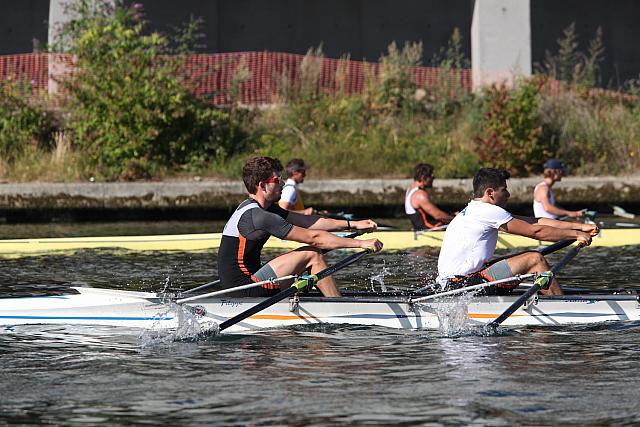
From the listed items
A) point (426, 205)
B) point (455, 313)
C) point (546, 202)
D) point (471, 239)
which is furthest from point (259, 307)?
point (546, 202)

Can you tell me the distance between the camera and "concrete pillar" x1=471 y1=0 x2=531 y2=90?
973 inches

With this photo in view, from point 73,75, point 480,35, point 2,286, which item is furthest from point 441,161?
point 2,286

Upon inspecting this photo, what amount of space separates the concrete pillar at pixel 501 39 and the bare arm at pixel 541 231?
14391mm

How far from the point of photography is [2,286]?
13.0 meters

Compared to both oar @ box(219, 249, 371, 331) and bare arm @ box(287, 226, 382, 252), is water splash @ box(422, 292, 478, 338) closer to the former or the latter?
bare arm @ box(287, 226, 382, 252)

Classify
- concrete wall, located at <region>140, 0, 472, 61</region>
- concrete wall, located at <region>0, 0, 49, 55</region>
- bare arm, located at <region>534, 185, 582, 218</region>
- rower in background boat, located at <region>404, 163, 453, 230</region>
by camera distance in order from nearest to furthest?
rower in background boat, located at <region>404, 163, 453, 230</region> < bare arm, located at <region>534, 185, 582, 218</region> < concrete wall, located at <region>0, 0, 49, 55</region> < concrete wall, located at <region>140, 0, 472, 61</region>

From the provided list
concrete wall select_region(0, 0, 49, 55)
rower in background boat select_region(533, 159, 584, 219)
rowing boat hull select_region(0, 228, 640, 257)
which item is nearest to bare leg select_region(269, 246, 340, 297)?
rowing boat hull select_region(0, 228, 640, 257)

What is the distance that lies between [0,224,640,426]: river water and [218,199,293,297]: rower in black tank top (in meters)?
0.46

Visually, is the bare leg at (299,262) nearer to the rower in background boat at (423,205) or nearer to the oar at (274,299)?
the oar at (274,299)

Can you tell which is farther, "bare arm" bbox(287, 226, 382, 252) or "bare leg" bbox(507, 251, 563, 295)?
"bare leg" bbox(507, 251, 563, 295)

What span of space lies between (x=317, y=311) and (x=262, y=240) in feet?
2.51

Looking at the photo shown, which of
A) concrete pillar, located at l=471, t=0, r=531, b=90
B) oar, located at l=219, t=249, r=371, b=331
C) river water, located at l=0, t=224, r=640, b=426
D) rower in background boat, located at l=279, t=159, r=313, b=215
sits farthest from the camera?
concrete pillar, located at l=471, t=0, r=531, b=90

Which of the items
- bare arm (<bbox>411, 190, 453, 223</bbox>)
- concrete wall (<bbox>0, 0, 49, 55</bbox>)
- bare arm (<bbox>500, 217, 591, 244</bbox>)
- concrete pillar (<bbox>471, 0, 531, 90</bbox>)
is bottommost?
bare arm (<bbox>500, 217, 591, 244</bbox>)

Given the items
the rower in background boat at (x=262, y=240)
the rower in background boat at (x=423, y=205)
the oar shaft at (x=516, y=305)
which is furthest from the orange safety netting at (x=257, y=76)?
the oar shaft at (x=516, y=305)
